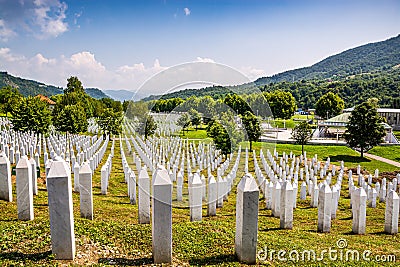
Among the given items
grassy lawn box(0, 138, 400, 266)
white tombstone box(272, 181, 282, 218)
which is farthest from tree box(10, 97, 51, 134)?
white tombstone box(272, 181, 282, 218)

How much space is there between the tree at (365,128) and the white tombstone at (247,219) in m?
32.0

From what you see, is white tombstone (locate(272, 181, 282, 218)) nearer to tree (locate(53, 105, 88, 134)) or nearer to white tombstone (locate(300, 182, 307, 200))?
white tombstone (locate(300, 182, 307, 200))

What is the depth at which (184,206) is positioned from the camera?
1027cm

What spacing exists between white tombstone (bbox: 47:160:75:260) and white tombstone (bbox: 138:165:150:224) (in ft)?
8.31

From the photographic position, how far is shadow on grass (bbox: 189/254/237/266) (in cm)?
521

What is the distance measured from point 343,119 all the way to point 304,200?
43378mm

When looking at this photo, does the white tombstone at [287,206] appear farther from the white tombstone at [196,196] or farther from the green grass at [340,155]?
the green grass at [340,155]

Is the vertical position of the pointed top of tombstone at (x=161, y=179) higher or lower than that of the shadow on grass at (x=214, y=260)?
higher

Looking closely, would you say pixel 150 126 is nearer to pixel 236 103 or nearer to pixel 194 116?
pixel 194 116

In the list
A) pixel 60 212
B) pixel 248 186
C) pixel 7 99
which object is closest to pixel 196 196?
pixel 248 186

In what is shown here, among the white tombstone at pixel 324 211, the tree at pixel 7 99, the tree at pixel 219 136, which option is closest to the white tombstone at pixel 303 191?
the white tombstone at pixel 324 211

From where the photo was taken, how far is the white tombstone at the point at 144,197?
7.28 meters

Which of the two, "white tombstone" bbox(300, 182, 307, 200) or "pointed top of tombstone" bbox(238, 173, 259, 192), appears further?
"white tombstone" bbox(300, 182, 307, 200)

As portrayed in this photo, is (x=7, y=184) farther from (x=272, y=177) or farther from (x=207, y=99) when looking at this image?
(x=272, y=177)
